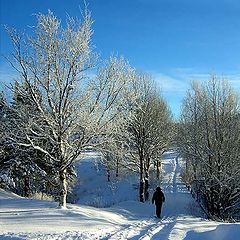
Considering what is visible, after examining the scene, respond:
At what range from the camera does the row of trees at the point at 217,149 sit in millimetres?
25719

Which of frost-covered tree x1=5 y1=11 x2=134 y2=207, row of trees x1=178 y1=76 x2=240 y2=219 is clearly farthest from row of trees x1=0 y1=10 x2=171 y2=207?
row of trees x1=178 y1=76 x2=240 y2=219

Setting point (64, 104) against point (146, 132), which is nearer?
point (64, 104)

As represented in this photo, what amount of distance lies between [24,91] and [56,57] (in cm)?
190

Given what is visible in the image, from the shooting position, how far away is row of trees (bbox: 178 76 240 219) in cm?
2572

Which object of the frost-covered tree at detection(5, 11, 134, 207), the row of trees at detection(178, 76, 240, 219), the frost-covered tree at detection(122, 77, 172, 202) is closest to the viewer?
the frost-covered tree at detection(5, 11, 134, 207)

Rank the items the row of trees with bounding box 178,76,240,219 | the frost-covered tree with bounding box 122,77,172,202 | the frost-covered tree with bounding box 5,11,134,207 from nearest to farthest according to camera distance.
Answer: the frost-covered tree with bounding box 5,11,134,207 → the row of trees with bounding box 178,76,240,219 → the frost-covered tree with bounding box 122,77,172,202

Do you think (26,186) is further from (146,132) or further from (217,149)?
(217,149)

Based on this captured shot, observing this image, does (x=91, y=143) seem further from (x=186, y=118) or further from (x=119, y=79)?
(x=186, y=118)

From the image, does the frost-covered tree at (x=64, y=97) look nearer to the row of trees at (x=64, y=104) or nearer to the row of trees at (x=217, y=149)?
the row of trees at (x=64, y=104)

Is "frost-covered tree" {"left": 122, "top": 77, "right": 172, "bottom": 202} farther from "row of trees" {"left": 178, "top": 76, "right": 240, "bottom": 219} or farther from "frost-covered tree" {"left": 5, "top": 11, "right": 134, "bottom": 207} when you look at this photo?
"frost-covered tree" {"left": 5, "top": 11, "right": 134, "bottom": 207}

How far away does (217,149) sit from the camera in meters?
26.1

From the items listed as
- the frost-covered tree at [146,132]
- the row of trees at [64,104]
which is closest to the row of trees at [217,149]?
the frost-covered tree at [146,132]

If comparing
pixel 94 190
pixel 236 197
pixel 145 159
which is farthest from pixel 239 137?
pixel 94 190

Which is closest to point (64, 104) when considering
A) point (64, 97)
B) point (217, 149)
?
point (64, 97)
